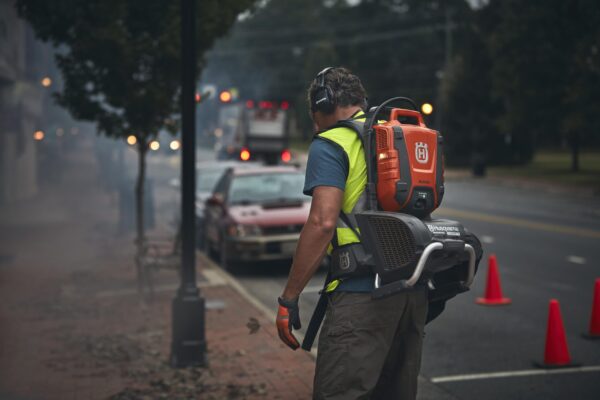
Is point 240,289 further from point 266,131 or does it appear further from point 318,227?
point 266,131

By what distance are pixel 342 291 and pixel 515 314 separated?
21.4ft

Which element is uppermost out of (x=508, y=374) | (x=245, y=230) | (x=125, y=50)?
(x=125, y=50)

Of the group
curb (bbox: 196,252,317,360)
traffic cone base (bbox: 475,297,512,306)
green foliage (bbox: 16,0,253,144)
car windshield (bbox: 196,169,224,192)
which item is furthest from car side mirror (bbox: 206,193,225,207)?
traffic cone base (bbox: 475,297,512,306)

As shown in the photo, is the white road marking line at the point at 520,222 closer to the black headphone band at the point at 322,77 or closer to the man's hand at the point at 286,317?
the black headphone band at the point at 322,77

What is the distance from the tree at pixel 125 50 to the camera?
11.1 metres

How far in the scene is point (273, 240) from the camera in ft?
44.2

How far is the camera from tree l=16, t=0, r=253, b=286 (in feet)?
36.3

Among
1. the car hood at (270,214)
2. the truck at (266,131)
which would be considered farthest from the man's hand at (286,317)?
the truck at (266,131)

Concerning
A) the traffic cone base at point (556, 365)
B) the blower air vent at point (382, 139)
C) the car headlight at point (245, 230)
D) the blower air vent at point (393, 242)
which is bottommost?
the traffic cone base at point (556, 365)

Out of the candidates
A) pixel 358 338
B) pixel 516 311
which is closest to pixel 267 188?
pixel 516 311

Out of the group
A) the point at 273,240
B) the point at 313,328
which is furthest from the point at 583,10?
the point at 313,328

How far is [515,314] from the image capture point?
33.2 ft

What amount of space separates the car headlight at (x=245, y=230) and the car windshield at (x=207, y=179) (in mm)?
5302

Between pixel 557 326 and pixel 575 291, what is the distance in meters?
4.12
